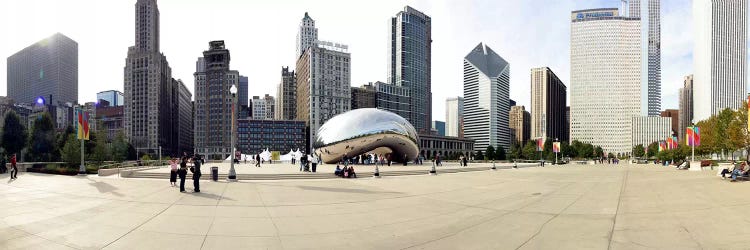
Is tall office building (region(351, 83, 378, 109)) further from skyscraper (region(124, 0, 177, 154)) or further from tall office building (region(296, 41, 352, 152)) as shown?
skyscraper (region(124, 0, 177, 154))

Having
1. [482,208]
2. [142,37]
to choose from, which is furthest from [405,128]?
[142,37]

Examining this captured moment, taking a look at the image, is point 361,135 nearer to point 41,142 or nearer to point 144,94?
point 41,142

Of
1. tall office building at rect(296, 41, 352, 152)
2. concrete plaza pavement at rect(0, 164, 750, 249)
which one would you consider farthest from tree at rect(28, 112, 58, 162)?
tall office building at rect(296, 41, 352, 152)

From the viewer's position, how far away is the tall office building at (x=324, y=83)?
16566 cm

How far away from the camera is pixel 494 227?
9406 mm

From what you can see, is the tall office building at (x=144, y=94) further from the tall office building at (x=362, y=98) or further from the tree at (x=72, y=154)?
the tree at (x=72, y=154)

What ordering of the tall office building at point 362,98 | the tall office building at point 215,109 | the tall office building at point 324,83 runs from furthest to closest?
the tall office building at point 362,98, the tall office building at point 215,109, the tall office building at point 324,83

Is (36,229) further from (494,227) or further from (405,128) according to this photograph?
(405,128)

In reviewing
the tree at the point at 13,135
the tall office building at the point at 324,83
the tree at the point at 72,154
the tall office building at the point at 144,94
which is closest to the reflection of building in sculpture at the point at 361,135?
the tree at the point at 72,154

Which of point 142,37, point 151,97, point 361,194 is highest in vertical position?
point 142,37

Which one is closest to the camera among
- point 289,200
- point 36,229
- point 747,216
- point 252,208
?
point 36,229

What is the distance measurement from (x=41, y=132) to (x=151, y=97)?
131 m

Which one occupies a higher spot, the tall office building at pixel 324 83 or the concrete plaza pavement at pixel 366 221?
the tall office building at pixel 324 83

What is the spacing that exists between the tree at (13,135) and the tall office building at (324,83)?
108 metres
